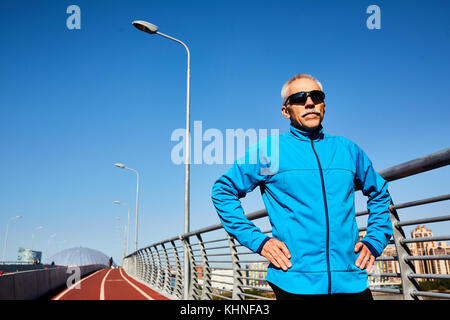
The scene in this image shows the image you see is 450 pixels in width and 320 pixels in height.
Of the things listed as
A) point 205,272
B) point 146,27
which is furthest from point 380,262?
point 146,27

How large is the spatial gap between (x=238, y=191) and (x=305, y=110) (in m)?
0.59

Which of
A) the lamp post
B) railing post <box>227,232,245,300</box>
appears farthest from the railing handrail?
the lamp post

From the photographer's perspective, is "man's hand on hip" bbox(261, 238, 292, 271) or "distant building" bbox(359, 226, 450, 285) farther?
"distant building" bbox(359, 226, 450, 285)

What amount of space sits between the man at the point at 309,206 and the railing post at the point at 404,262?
855 mm

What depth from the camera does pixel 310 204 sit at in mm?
1866

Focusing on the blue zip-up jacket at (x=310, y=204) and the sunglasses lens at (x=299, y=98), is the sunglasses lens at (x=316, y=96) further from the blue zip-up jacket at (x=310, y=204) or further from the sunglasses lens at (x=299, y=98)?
the blue zip-up jacket at (x=310, y=204)

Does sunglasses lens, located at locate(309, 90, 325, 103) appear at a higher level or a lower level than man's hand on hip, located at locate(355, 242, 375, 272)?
higher

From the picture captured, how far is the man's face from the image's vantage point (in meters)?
2.15

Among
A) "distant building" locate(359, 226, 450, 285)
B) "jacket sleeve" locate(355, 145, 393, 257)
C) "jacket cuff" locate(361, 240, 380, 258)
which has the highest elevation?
"jacket sleeve" locate(355, 145, 393, 257)

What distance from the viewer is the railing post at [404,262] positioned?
2689mm

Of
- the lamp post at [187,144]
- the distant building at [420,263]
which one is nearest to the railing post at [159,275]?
the lamp post at [187,144]

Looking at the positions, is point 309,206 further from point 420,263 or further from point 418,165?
point 420,263

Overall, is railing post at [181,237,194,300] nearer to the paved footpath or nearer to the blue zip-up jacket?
the paved footpath
